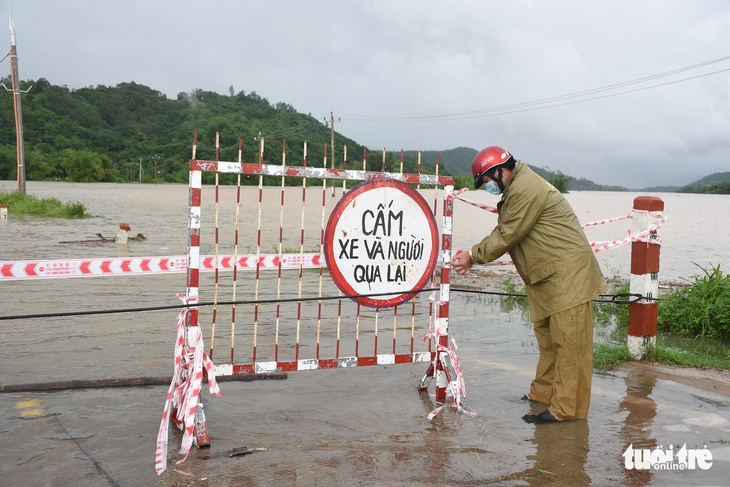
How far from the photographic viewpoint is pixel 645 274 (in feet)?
21.7

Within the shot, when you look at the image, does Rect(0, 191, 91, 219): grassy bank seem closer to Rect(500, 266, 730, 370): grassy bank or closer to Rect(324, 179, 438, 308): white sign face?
Rect(500, 266, 730, 370): grassy bank

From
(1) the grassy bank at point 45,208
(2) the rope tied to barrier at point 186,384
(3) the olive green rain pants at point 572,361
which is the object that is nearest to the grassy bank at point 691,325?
(3) the olive green rain pants at point 572,361

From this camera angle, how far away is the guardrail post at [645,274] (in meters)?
6.57

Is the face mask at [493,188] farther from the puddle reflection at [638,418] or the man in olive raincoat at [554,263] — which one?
the puddle reflection at [638,418]

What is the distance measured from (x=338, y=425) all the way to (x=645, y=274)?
3666mm

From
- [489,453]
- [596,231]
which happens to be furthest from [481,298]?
[596,231]

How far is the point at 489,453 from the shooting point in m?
4.28

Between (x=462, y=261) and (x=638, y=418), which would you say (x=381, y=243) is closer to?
(x=462, y=261)

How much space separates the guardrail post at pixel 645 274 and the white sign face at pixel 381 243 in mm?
2401

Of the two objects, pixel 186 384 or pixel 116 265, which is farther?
pixel 116 265

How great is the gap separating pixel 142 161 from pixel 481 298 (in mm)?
100394

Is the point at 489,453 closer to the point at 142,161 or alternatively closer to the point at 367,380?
the point at 367,380

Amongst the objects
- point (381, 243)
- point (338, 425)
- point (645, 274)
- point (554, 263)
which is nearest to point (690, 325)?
point (645, 274)

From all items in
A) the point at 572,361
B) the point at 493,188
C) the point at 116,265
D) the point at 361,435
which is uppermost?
the point at 493,188
